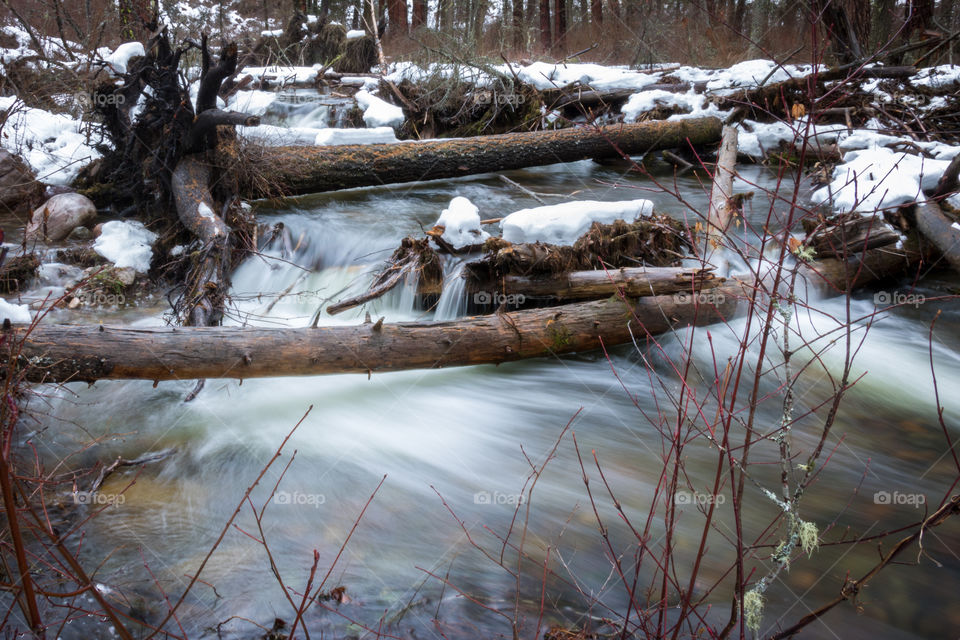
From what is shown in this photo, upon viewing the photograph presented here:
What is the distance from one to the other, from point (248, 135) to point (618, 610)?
6.50 metres

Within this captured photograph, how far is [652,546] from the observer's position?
314cm

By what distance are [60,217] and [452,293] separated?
15.8 feet

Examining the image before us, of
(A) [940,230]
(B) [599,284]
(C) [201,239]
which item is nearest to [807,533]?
(B) [599,284]

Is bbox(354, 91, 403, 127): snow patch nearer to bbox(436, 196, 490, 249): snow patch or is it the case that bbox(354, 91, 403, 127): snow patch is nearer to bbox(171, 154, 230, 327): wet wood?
bbox(171, 154, 230, 327): wet wood

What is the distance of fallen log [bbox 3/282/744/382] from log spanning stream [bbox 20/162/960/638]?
15.4 inches

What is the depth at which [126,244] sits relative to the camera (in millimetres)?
6453

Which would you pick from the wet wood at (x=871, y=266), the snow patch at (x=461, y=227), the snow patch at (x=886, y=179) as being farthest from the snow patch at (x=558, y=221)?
the snow patch at (x=886, y=179)

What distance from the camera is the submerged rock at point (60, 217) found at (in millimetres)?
6777

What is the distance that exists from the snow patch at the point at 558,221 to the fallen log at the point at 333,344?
0.67m

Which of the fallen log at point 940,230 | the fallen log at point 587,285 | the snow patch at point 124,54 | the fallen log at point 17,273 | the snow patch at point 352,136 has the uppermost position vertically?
the snow patch at point 124,54

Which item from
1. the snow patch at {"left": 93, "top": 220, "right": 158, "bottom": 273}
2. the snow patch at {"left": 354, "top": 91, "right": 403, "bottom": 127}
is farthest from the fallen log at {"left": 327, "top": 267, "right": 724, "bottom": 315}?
the snow patch at {"left": 354, "top": 91, "right": 403, "bottom": 127}

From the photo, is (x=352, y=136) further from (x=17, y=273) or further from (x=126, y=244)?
(x=17, y=273)

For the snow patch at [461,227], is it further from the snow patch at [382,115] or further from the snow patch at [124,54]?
the snow patch at [382,115]

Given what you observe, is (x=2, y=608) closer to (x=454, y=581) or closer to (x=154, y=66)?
(x=454, y=581)
